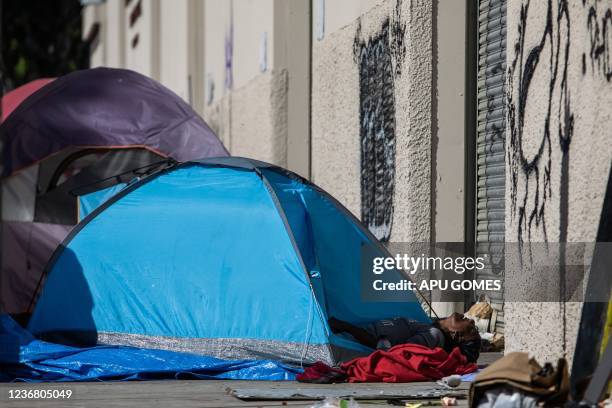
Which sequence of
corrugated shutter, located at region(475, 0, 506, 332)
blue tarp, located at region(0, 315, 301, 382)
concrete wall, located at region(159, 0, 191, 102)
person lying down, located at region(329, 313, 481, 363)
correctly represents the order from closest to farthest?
blue tarp, located at region(0, 315, 301, 382)
person lying down, located at region(329, 313, 481, 363)
corrugated shutter, located at region(475, 0, 506, 332)
concrete wall, located at region(159, 0, 191, 102)

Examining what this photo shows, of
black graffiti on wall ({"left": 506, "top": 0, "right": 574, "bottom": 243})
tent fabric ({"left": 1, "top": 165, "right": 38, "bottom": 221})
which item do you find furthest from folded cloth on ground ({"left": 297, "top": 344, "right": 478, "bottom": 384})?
tent fabric ({"left": 1, "top": 165, "right": 38, "bottom": 221})

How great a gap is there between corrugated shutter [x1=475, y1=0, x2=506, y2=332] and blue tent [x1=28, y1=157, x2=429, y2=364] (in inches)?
44.2

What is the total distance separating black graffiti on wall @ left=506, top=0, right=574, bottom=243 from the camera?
19.2 ft

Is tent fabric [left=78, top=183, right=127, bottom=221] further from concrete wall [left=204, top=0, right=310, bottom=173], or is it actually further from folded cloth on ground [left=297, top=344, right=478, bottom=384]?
concrete wall [left=204, top=0, right=310, bottom=173]

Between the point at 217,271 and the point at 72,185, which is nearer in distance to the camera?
the point at 217,271

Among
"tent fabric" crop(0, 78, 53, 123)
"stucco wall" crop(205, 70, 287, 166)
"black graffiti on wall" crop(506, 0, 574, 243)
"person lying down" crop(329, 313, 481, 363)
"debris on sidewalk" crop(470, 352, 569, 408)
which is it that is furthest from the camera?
"stucco wall" crop(205, 70, 287, 166)

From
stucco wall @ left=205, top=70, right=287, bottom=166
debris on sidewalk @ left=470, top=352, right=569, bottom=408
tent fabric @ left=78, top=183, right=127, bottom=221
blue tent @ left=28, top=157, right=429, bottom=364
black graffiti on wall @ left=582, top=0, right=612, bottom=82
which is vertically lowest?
debris on sidewalk @ left=470, top=352, right=569, bottom=408

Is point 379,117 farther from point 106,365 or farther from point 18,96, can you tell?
point 18,96

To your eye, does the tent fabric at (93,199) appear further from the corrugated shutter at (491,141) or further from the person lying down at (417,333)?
the corrugated shutter at (491,141)

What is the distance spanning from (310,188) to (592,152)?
2169 millimetres

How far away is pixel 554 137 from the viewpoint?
5.97m

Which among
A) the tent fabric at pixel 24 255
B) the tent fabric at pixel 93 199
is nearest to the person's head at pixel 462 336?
the tent fabric at pixel 93 199

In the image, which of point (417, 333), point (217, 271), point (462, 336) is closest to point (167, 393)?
point (217, 271)

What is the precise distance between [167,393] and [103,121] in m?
3.86
